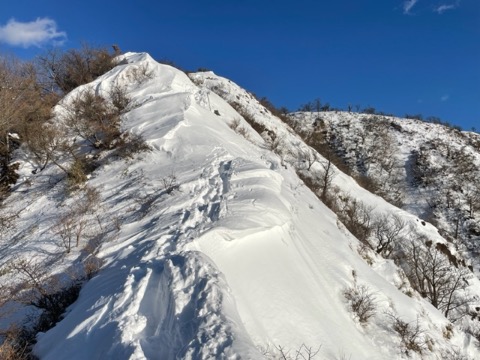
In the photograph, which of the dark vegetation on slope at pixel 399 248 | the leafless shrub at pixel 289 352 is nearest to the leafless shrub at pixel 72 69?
the dark vegetation on slope at pixel 399 248

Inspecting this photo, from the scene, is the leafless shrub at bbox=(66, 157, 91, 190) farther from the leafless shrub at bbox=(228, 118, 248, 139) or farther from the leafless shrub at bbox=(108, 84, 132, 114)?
the leafless shrub at bbox=(228, 118, 248, 139)

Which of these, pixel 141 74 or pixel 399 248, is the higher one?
pixel 141 74

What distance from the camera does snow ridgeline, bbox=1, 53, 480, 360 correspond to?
540 cm

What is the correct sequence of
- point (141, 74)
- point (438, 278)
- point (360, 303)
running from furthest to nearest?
point (438, 278) < point (141, 74) < point (360, 303)

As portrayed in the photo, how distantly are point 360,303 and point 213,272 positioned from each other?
5987mm

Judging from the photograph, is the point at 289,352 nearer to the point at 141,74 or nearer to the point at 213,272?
the point at 213,272

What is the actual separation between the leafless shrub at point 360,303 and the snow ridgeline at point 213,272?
0.23m

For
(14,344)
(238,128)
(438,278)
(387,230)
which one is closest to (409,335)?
(14,344)

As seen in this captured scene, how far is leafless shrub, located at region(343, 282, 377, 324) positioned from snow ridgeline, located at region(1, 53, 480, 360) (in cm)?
23

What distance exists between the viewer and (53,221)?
1095 cm

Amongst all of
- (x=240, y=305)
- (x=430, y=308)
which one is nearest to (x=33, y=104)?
(x=240, y=305)

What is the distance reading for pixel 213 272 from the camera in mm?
6359

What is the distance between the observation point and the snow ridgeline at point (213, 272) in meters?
5.40

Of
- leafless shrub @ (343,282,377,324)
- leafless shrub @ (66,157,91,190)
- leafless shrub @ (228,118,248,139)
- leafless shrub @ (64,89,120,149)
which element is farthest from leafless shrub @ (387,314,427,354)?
leafless shrub @ (228,118,248,139)
